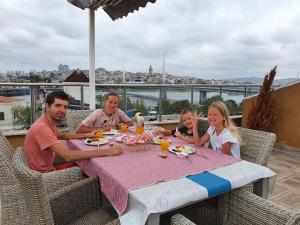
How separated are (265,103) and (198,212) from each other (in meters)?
4.28

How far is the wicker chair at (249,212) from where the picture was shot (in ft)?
4.81

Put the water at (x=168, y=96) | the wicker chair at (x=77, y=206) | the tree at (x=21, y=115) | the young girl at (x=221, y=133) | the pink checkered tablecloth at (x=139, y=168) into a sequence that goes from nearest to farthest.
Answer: the pink checkered tablecloth at (x=139, y=168) < the wicker chair at (x=77, y=206) < the young girl at (x=221, y=133) < the tree at (x=21, y=115) < the water at (x=168, y=96)

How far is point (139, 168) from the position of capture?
1.92 metres

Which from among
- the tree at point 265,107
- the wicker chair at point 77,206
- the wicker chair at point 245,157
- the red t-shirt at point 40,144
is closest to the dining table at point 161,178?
the wicker chair at point 77,206

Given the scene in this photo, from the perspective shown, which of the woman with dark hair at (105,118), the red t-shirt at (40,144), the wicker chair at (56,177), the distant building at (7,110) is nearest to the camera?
the wicker chair at (56,177)

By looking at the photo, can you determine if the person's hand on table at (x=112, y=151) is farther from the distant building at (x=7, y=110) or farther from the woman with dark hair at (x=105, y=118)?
the distant building at (x=7, y=110)

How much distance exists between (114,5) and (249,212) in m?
3.80

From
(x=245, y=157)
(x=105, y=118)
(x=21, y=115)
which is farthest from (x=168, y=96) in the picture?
(x=245, y=157)

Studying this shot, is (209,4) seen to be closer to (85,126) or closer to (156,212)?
(85,126)

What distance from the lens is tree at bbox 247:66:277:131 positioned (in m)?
5.66

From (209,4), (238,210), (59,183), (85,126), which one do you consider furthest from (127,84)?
(238,210)

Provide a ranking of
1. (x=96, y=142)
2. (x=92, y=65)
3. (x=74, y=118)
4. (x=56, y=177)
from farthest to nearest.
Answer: (x=92, y=65) → (x=74, y=118) → (x=96, y=142) → (x=56, y=177)

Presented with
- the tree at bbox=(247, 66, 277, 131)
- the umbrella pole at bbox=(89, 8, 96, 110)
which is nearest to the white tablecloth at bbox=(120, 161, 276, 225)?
the umbrella pole at bbox=(89, 8, 96, 110)

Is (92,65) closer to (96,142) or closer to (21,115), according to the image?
(21,115)
